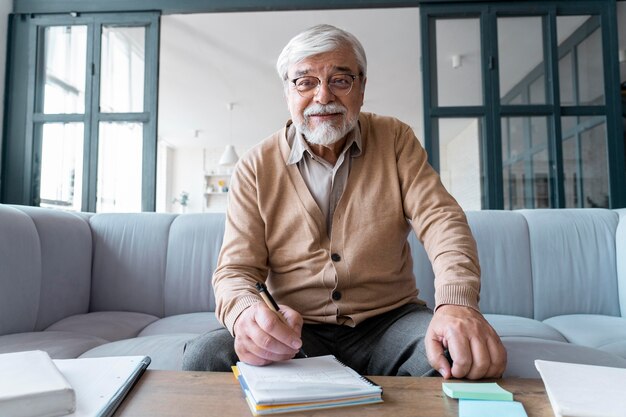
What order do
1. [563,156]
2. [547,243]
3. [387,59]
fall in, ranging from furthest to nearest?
[387,59]
[563,156]
[547,243]

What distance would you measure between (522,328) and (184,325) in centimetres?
132

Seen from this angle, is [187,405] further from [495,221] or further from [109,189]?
[109,189]

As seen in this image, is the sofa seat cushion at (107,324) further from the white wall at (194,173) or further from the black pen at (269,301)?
the white wall at (194,173)

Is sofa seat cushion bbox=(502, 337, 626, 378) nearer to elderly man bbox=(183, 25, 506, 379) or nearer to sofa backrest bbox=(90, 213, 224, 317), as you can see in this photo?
elderly man bbox=(183, 25, 506, 379)

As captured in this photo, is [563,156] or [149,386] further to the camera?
[563,156]

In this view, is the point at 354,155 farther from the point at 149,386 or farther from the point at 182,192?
the point at 182,192

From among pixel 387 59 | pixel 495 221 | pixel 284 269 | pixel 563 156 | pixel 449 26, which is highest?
pixel 387 59

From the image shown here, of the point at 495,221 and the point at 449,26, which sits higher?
the point at 449,26

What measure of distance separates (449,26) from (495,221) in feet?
5.98

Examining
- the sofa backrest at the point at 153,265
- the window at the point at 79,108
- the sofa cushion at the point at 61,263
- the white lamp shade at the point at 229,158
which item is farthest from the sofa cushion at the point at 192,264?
the white lamp shade at the point at 229,158

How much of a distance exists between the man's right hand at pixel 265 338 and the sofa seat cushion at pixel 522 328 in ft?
3.58

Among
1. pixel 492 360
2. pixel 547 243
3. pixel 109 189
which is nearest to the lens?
pixel 492 360

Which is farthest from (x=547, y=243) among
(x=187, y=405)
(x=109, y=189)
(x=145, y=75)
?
(x=109, y=189)

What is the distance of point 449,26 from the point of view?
3205mm
